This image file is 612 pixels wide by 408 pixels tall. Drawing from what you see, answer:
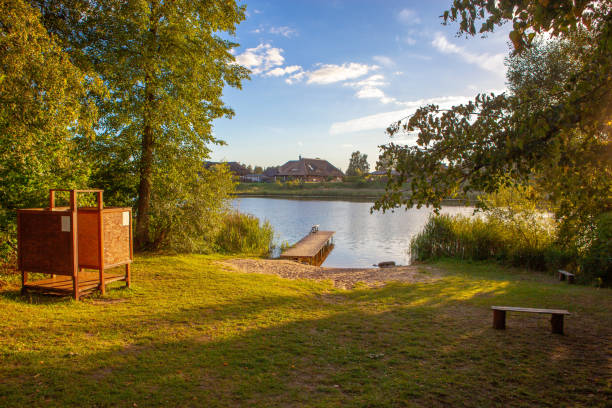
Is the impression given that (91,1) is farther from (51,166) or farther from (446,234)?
(446,234)

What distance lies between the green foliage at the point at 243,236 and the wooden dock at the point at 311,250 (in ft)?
3.23

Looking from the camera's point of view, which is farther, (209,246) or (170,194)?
(209,246)

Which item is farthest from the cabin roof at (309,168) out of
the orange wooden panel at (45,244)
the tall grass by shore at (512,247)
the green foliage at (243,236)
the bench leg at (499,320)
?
the bench leg at (499,320)

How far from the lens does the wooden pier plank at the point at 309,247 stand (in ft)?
47.9

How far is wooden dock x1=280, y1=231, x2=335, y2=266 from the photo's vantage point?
14296mm

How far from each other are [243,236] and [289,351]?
A: 11152 mm

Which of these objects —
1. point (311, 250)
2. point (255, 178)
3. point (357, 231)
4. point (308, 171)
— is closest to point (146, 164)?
point (311, 250)

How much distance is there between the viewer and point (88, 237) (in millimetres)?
6348

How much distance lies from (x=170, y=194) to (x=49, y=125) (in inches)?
226

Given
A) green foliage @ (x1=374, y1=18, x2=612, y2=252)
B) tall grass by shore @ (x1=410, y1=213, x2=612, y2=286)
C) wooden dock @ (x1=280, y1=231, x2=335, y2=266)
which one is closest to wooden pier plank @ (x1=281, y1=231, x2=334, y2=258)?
wooden dock @ (x1=280, y1=231, x2=335, y2=266)

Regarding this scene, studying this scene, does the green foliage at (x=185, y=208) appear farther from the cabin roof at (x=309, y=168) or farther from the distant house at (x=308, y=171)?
the cabin roof at (x=309, y=168)

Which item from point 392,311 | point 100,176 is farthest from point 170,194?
point 392,311

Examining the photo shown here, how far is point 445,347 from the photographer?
15.4ft

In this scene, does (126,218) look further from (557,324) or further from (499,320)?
(557,324)
